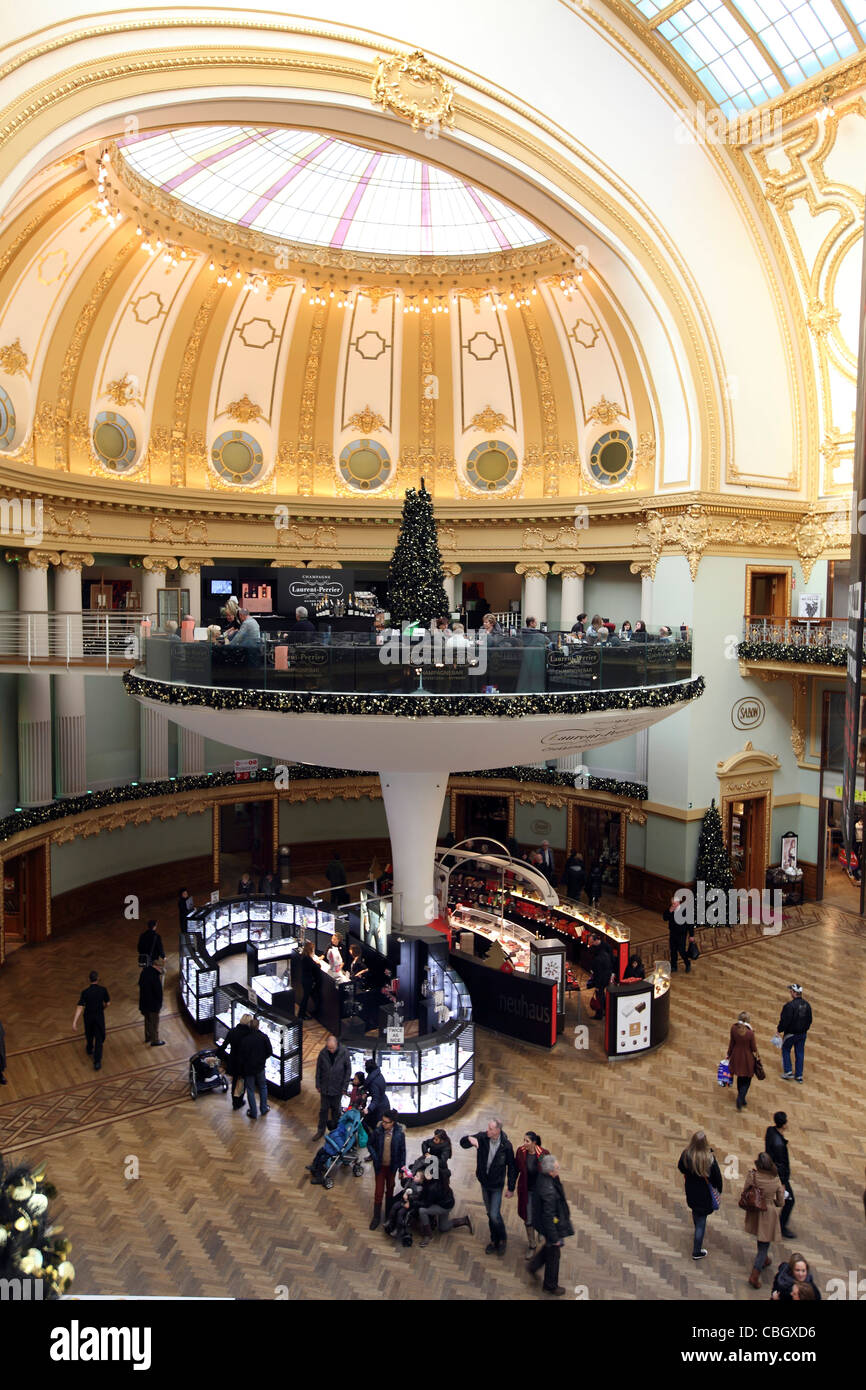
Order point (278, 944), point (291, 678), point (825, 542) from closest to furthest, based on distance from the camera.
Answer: point (291, 678) < point (278, 944) < point (825, 542)

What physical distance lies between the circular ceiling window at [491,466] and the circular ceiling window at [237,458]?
5.69m

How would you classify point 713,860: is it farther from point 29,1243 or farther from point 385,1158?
point 29,1243

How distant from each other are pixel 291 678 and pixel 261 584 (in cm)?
1127

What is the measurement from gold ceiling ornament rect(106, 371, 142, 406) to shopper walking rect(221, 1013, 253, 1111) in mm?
15027

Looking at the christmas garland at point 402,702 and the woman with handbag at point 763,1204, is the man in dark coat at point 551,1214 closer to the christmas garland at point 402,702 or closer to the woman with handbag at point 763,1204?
the woman with handbag at point 763,1204

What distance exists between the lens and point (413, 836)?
15.0 meters

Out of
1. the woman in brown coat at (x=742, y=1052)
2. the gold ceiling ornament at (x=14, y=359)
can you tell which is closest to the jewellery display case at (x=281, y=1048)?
the woman in brown coat at (x=742, y=1052)

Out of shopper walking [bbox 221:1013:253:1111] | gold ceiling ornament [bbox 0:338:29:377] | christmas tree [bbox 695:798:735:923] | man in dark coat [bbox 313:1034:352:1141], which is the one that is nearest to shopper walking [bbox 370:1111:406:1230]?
man in dark coat [bbox 313:1034:352:1141]

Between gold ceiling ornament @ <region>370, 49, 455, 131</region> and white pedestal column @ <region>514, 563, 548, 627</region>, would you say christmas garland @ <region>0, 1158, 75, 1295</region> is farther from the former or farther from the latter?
white pedestal column @ <region>514, 563, 548, 627</region>

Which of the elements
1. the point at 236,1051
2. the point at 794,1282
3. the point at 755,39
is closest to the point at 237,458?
the point at 755,39

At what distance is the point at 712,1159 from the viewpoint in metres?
8.64

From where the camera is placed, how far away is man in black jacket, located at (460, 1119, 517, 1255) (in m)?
8.87

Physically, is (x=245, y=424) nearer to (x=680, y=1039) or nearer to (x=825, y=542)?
(x=825, y=542)
